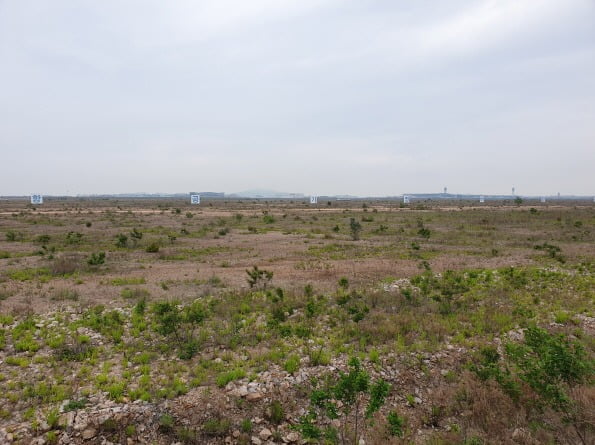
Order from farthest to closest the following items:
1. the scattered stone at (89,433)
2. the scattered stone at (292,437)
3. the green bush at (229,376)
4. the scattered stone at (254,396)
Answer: the green bush at (229,376) < the scattered stone at (254,396) < the scattered stone at (292,437) < the scattered stone at (89,433)

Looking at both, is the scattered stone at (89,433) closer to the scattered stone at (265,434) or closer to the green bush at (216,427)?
the green bush at (216,427)

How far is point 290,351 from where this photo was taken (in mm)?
8188

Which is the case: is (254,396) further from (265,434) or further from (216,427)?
(216,427)

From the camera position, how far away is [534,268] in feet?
50.0

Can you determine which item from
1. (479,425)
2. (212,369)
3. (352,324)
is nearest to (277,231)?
(352,324)

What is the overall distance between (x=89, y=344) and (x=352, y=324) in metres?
6.91

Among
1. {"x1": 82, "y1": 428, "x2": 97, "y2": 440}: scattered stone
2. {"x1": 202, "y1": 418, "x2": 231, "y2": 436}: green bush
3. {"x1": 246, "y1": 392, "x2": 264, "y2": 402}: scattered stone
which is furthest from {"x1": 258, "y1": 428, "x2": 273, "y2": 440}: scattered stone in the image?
{"x1": 82, "y1": 428, "x2": 97, "y2": 440}: scattered stone

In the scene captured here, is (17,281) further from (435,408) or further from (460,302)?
(460,302)

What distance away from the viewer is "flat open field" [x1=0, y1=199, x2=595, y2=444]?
5.66 m

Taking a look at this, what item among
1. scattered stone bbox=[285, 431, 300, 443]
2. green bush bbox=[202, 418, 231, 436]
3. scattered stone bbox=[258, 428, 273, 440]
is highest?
green bush bbox=[202, 418, 231, 436]

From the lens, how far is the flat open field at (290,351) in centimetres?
566

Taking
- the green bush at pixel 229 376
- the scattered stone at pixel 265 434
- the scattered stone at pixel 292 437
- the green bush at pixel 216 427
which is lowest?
the scattered stone at pixel 292 437

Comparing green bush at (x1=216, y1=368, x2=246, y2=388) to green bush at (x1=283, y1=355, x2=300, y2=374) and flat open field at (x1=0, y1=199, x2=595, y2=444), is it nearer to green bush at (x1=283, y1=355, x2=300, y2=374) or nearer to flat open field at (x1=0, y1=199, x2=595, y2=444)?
flat open field at (x1=0, y1=199, x2=595, y2=444)

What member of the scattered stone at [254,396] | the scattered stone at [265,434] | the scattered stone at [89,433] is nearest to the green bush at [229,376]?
A: the scattered stone at [254,396]
